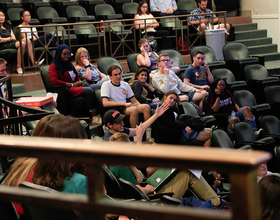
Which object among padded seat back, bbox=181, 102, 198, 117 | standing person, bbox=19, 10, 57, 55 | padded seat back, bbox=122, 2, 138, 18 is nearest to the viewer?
padded seat back, bbox=181, 102, 198, 117

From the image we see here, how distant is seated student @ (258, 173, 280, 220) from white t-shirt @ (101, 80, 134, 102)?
9.38 feet

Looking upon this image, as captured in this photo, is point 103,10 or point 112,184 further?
point 103,10

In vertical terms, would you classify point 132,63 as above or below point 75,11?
below

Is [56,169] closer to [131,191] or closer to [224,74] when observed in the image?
[131,191]

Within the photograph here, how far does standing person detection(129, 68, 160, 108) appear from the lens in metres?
4.80

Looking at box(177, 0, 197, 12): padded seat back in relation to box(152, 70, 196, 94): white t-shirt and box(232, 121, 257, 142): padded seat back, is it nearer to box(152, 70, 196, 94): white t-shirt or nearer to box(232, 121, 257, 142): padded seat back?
box(152, 70, 196, 94): white t-shirt

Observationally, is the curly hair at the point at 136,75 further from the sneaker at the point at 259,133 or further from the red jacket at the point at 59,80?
the sneaker at the point at 259,133

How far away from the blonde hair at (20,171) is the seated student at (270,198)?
1.05 m

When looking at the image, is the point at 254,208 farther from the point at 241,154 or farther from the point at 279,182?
the point at 279,182

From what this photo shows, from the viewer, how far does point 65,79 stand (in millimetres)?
4684

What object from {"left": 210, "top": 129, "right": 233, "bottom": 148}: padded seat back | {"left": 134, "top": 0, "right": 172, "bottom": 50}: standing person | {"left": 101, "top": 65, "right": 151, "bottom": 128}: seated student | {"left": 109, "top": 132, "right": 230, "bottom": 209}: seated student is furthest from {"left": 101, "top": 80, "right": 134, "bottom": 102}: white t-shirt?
{"left": 134, "top": 0, "right": 172, "bottom": 50}: standing person

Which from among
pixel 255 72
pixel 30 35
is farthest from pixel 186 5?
pixel 30 35

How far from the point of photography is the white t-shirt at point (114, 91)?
4.46m

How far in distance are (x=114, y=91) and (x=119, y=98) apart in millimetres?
103
